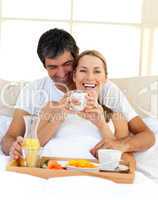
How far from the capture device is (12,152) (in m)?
1.63

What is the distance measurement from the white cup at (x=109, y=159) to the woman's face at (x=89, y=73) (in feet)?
1.43

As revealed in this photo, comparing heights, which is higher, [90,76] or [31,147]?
[90,76]

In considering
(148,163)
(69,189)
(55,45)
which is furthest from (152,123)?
(69,189)

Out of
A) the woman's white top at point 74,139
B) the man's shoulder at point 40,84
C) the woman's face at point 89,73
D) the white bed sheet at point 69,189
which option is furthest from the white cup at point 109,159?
the man's shoulder at point 40,84

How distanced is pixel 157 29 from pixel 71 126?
0.99 meters

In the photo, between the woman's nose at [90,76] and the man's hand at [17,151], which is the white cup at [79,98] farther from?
the man's hand at [17,151]

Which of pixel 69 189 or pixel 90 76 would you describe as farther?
pixel 90 76

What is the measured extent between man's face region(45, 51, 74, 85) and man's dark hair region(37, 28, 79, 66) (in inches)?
0.8

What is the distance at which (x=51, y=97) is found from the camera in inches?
81.2

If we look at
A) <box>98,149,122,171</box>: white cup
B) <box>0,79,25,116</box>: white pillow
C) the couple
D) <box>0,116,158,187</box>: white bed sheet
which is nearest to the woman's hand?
the couple

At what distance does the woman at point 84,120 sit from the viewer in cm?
180

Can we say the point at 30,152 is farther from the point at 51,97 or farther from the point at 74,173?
the point at 51,97

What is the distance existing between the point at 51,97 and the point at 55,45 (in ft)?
0.86

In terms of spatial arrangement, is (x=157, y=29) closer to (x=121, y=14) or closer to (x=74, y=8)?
(x=121, y=14)
